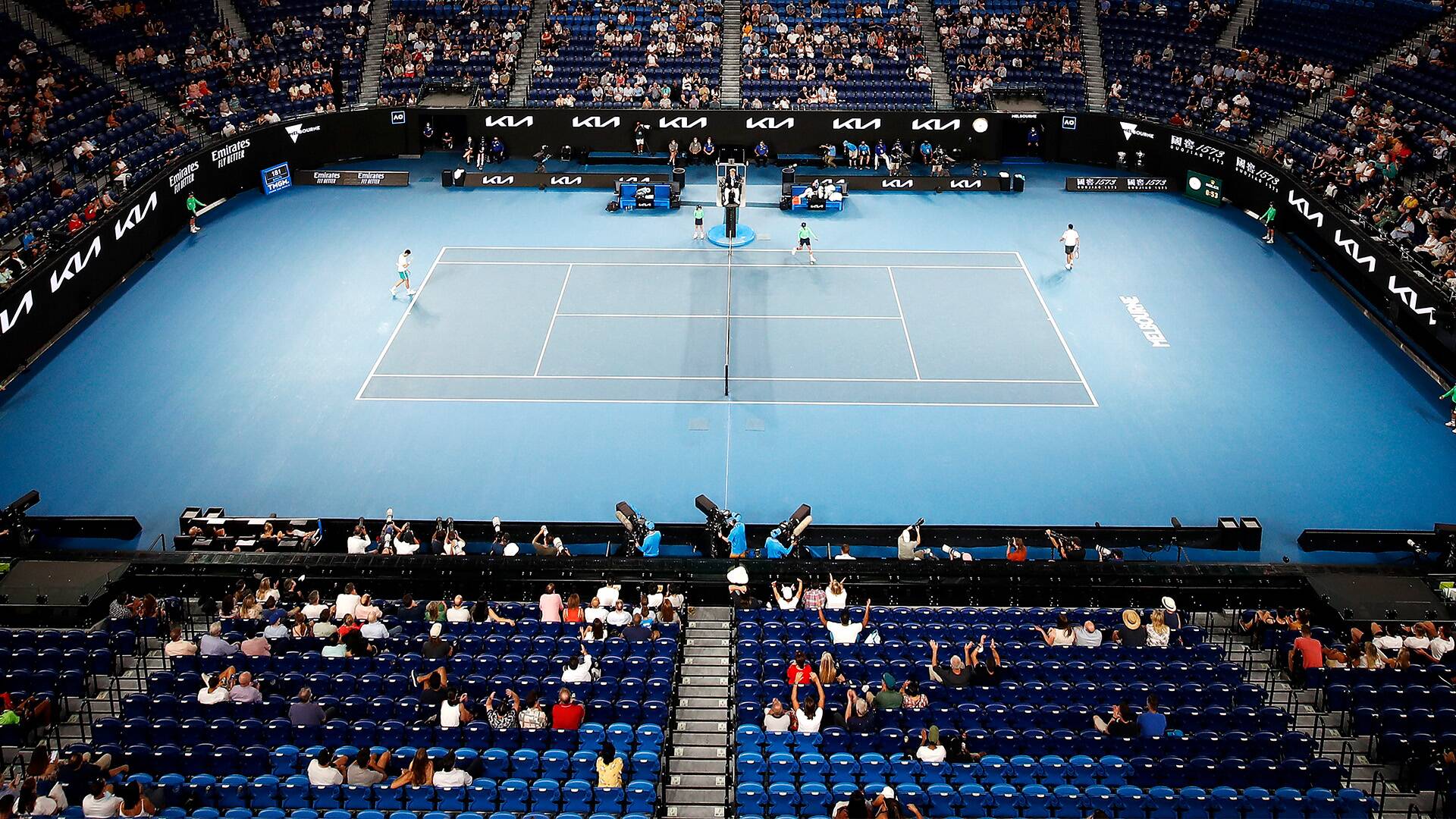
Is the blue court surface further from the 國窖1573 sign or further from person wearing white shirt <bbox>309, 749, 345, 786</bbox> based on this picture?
person wearing white shirt <bbox>309, 749, 345, 786</bbox>

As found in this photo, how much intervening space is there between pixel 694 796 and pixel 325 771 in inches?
202

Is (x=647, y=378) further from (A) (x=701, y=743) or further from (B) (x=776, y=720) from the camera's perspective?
(B) (x=776, y=720)

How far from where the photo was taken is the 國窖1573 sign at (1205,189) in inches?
1831

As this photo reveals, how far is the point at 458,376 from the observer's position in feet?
109

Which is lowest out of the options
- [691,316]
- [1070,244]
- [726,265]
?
[691,316]

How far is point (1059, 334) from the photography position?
36.0 m

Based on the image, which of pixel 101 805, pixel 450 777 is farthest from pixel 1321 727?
pixel 101 805

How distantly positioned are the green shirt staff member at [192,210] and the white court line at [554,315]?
13.6 m

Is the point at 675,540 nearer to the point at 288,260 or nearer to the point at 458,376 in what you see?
the point at 458,376

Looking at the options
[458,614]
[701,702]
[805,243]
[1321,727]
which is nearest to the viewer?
[1321,727]

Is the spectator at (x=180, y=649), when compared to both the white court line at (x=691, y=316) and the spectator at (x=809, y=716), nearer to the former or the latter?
the spectator at (x=809, y=716)

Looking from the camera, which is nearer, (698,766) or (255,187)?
(698,766)

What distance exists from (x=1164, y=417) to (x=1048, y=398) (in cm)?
Result: 294

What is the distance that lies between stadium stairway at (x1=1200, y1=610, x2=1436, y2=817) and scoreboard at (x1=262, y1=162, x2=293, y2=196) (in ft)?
125
